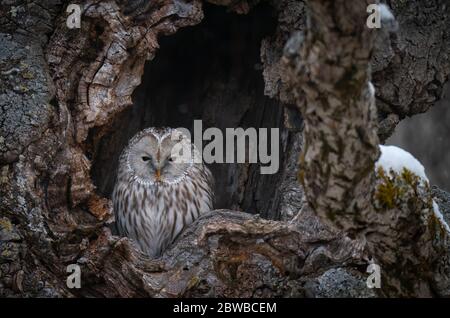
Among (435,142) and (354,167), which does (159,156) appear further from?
(354,167)

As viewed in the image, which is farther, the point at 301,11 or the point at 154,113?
the point at 154,113

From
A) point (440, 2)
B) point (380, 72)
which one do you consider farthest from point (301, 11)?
point (440, 2)

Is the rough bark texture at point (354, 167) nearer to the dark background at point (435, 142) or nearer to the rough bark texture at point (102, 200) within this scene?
the rough bark texture at point (102, 200)

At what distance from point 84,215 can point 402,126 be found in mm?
3204

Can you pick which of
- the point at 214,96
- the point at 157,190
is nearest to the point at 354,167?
the point at 157,190

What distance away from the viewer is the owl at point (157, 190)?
19.2 ft

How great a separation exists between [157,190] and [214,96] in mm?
912

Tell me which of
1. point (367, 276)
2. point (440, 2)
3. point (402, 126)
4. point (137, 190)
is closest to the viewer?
point (367, 276)

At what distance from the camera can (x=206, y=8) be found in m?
6.06

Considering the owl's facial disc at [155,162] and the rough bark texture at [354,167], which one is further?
the owl's facial disc at [155,162]

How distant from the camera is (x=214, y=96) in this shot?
634cm

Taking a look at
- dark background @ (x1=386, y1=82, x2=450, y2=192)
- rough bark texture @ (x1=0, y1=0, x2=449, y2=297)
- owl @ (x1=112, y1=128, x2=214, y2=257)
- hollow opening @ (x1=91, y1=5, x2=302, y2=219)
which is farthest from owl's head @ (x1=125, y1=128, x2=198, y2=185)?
dark background @ (x1=386, y1=82, x2=450, y2=192)

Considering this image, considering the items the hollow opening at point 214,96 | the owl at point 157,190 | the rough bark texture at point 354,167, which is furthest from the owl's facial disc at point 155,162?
the rough bark texture at point 354,167
